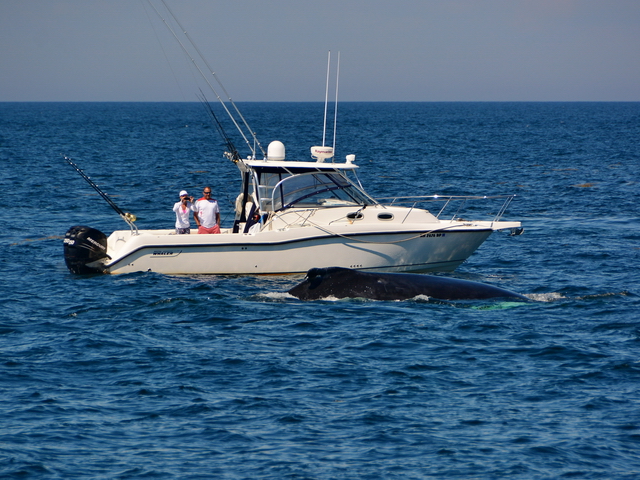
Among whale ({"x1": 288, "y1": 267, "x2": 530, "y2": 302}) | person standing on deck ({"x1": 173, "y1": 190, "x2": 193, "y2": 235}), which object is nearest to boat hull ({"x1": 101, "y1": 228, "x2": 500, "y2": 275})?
person standing on deck ({"x1": 173, "y1": 190, "x2": 193, "y2": 235})

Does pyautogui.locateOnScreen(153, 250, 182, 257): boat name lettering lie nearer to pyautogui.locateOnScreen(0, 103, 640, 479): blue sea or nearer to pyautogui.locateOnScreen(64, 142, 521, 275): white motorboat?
pyautogui.locateOnScreen(64, 142, 521, 275): white motorboat

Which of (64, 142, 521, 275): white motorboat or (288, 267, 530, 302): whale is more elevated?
(64, 142, 521, 275): white motorboat

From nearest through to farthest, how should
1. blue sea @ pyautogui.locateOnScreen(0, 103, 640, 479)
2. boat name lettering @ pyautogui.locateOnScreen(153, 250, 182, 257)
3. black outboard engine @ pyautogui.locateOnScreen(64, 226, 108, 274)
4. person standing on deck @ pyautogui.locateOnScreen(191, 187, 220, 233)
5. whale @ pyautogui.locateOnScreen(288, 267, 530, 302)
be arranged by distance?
blue sea @ pyautogui.locateOnScreen(0, 103, 640, 479)
whale @ pyautogui.locateOnScreen(288, 267, 530, 302)
boat name lettering @ pyautogui.locateOnScreen(153, 250, 182, 257)
black outboard engine @ pyautogui.locateOnScreen(64, 226, 108, 274)
person standing on deck @ pyautogui.locateOnScreen(191, 187, 220, 233)

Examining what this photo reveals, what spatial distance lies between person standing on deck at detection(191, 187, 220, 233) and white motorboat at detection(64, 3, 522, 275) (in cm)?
68

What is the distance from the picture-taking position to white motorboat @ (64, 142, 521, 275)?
17750mm

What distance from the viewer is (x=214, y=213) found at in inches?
731

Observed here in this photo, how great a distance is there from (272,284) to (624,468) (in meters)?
9.74

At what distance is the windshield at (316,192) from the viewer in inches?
733

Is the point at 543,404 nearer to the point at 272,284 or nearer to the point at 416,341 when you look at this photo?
the point at 416,341

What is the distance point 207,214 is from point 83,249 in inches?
114

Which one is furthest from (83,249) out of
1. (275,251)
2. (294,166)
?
(294,166)

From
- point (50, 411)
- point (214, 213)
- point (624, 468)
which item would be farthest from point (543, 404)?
point (214, 213)

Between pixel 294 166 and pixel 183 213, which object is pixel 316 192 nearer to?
pixel 294 166

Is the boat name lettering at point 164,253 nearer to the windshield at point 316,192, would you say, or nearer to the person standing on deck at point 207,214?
the person standing on deck at point 207,214
